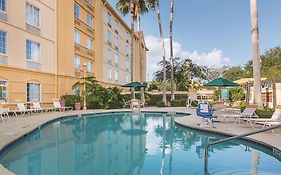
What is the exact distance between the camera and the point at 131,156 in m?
7.71

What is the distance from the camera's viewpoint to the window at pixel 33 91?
2040 cm

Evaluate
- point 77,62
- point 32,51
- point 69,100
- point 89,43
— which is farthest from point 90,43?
point 32,51

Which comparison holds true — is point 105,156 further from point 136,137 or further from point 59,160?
point 136,137

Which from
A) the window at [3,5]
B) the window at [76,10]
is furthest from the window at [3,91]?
the window at [76,10]

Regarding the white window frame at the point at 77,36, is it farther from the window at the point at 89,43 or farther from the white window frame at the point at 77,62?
the window at the point at 89,43

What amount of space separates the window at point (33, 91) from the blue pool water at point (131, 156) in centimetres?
1034

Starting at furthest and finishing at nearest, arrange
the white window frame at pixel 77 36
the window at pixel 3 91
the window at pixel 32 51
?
the white window frame at pixel 77 36
the window at pixel 32 51
the window at pixel 3 91

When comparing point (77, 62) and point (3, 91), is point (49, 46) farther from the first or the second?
point (3, 91)

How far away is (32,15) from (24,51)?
10.6 feet

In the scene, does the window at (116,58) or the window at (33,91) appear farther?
the window at (116,58)

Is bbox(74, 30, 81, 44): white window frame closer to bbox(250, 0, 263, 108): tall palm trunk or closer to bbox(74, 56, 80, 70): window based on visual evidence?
bbox(74, 56, 80, 70): window

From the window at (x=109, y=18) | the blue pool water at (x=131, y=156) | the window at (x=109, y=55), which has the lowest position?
the blue pool water at (x=131, y=156)

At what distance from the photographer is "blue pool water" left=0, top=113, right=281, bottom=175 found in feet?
20.8

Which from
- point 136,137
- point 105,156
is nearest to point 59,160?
point 105,156
